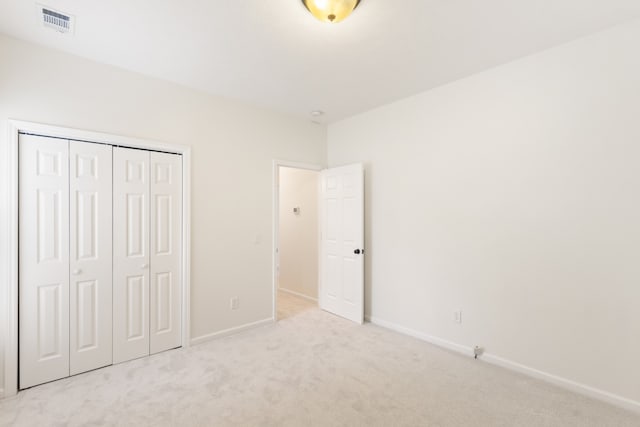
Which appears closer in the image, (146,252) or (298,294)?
(146,252)

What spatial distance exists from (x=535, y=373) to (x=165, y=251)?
3.56 m

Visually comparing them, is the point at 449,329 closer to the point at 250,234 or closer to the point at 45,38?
the point at 250,234

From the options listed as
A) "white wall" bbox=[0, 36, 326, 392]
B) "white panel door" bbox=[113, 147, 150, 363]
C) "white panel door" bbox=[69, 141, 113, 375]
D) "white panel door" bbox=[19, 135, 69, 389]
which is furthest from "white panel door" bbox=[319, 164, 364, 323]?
"white panel door" bbox=[19, 135, 69, 389]

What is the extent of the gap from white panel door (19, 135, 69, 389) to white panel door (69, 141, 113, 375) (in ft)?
0.17

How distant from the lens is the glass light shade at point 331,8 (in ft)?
5.97

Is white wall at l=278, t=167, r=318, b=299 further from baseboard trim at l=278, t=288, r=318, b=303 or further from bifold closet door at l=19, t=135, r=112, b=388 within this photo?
bifold closet door at l=19, t=135, r=112, b=388

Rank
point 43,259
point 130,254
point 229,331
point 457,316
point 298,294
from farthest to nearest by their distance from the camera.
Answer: point 298,294, point 229,331, point 457,316, point 130,254, point 43,259

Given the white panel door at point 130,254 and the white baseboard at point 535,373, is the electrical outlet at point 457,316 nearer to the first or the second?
the white baseboard at point 535,373

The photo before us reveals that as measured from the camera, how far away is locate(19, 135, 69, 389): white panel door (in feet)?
7.58

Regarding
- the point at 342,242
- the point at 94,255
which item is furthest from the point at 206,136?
the point at 342,242

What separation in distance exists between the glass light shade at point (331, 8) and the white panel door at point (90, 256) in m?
2.16

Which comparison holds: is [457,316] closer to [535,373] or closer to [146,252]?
[535,373]

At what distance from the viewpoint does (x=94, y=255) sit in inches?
103

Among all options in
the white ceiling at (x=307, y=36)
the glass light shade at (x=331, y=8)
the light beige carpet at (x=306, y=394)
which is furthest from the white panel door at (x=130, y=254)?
the glass light shade at (x=331, y=8)
